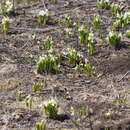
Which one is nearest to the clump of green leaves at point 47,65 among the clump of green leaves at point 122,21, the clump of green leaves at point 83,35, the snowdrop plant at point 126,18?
the clump of green leaves at point 83,35

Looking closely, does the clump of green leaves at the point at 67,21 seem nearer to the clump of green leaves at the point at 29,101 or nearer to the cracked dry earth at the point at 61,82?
the cracked dry earth at the point at 61,82

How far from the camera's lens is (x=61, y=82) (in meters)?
7.55

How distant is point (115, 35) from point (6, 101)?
283 cm

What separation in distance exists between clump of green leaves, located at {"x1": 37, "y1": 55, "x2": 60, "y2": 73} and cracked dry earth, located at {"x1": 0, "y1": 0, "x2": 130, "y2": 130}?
0.11m

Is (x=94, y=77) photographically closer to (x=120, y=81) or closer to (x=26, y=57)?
(x=120, y=81)

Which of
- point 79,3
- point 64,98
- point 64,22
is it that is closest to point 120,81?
point 64,98

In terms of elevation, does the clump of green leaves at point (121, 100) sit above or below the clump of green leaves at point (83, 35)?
below

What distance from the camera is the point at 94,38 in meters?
9.45

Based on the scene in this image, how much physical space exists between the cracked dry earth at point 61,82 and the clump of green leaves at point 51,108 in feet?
0.28

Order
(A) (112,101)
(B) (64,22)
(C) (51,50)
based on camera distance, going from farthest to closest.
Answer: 1. (B) (64,22)
2. (C) (51,50)
3. (A) (112,101)

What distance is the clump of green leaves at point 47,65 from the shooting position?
785 centimetres

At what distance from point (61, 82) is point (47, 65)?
475 mm

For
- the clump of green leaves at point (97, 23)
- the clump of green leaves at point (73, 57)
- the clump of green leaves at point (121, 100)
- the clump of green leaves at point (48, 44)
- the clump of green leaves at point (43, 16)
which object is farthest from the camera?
the clump of green leaves at point (43, 16)

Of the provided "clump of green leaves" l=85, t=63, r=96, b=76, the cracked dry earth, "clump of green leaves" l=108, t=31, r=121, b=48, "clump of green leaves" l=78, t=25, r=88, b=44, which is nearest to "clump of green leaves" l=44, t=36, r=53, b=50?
the cracked dry earth
